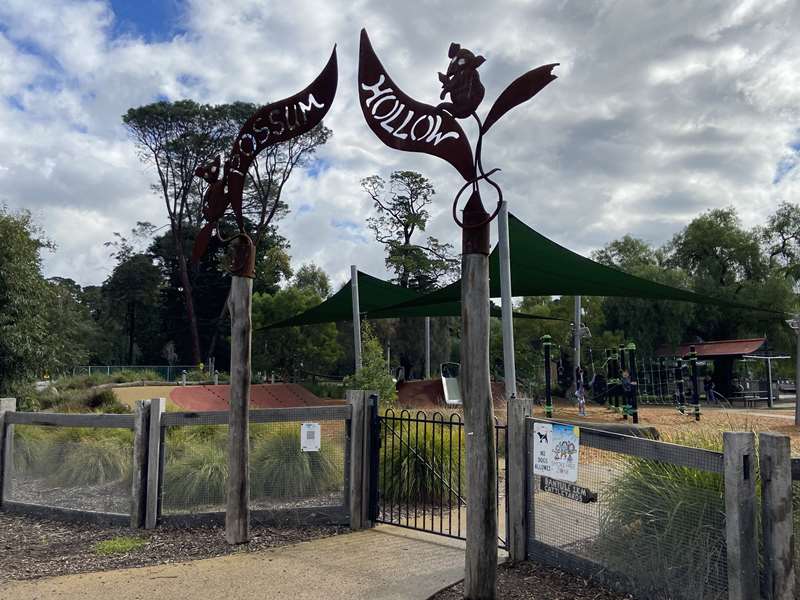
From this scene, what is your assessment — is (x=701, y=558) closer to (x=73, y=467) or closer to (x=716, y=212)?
(x=73, y=467)

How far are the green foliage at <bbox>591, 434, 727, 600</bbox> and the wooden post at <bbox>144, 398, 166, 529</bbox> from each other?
421cm

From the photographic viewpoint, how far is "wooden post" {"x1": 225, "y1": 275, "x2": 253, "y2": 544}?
5945 mm

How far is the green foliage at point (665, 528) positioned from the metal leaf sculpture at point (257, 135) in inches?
146

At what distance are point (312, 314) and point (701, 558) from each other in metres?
11.6

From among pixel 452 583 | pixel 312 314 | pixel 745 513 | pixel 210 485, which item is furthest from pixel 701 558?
pixel 312 314

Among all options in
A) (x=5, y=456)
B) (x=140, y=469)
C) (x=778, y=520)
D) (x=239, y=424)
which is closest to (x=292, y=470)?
(x=239, y=424)

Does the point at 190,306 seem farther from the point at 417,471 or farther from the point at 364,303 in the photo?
the point at 417,471

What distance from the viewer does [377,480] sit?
250 inches

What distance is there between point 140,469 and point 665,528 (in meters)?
4.84

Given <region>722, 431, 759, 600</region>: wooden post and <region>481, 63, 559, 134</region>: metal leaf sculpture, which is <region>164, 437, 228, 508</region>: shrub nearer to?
<region>481, 63, 559, 134</region>: metal leaf sculpture

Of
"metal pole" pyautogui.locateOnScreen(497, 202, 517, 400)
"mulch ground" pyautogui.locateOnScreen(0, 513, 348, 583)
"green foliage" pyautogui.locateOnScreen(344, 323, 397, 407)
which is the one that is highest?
"metal pole" pyautogui.locateOnScreen(497, 202, 517, 400)

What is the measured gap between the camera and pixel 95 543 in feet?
20.2

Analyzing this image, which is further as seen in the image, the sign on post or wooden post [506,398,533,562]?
the sign on post

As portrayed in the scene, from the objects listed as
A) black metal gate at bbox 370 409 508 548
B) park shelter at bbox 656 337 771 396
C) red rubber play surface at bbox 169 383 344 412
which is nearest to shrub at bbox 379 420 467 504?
black metal gate at bbox 370 409 508 548
